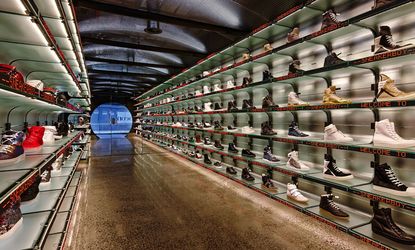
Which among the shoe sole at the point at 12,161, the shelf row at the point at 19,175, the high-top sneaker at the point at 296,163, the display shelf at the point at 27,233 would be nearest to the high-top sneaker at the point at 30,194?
the display shelf at the point at 27,233

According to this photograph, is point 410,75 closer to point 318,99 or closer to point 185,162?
point 318,99

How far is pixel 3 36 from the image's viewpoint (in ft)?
5.57

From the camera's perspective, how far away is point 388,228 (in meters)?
1.90

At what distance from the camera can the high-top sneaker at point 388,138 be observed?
1.89 m

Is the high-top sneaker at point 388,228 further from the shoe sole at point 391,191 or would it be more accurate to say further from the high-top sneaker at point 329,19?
the high-top sneaker at point 329,19

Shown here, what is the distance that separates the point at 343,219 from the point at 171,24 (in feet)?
15.0

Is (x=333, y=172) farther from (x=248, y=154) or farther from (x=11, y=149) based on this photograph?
(x=11, y=149)

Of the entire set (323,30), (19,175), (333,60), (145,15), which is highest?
(145,15)

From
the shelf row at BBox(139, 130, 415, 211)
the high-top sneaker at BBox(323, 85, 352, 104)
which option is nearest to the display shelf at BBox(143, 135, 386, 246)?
the shelf row at BBox(139, 130, 415, 211)

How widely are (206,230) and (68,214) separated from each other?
1541 mm

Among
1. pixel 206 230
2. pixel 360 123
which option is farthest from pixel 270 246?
pixel 360 123

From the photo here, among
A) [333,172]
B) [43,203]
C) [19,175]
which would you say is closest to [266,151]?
[333,172]

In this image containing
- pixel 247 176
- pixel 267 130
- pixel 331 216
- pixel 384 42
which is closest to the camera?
pixel 384 42

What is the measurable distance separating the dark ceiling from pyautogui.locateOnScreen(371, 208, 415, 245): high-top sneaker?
323 cm
